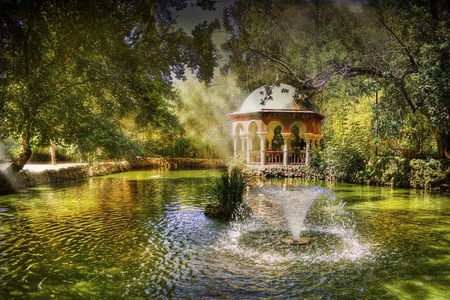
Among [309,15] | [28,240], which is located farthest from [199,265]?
[309,15]

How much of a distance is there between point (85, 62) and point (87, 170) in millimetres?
11684

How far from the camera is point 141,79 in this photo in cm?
1714

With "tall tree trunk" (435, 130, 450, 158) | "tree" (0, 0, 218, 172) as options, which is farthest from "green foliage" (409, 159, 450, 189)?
"tree" (0, 0, 218, 172)

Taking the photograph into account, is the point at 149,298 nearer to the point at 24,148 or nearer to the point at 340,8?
the point at 24,148

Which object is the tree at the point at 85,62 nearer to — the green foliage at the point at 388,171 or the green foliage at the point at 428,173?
the green foliage at the point at 388,171

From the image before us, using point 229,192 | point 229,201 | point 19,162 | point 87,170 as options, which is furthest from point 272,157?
point 19,162

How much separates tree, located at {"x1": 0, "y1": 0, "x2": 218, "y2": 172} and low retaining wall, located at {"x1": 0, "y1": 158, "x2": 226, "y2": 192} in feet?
2.93

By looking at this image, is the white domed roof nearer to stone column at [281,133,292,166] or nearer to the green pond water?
stone column at [281,133,292,166]

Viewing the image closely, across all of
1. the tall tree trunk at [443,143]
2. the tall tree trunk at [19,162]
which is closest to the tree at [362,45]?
the tall tree trunk at [443,143]

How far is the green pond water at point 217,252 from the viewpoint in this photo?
5.71 meters

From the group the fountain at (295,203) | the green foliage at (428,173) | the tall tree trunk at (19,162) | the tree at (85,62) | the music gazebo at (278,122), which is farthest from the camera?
the music gazebo at (278,122)

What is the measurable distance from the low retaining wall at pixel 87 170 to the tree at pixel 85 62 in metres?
0.89

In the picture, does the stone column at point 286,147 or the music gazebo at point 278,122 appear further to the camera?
the music gazebo at point 278,122

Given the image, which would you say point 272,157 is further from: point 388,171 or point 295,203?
point 295,203
